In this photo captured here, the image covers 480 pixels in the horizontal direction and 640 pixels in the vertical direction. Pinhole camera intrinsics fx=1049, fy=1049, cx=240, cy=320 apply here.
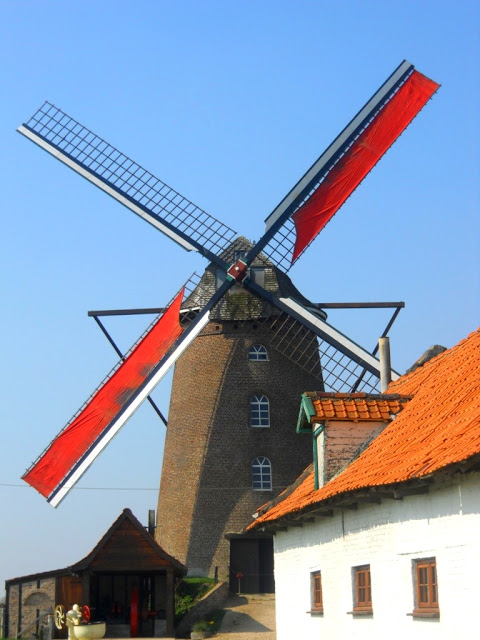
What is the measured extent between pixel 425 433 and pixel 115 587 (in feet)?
70.4

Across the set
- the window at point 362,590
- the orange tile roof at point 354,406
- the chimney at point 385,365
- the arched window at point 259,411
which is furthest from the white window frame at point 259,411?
the window at point 362,590

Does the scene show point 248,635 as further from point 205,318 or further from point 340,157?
point 340,157

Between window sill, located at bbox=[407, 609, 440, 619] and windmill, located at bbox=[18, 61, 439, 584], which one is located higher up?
windmill, located at bbox=[18, 61, 439, 584]

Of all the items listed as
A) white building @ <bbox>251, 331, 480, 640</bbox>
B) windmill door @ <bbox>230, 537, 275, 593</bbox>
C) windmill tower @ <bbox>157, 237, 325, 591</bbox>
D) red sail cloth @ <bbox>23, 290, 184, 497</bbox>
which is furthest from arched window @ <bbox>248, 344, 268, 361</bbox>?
white building @ <bbox>251, 331, 480, 640</bbox>

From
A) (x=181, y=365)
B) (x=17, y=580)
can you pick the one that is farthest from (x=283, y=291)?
(x=17, y=580)

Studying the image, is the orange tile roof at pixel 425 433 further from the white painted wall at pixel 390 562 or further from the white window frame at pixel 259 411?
the white window frame at pixel 259 411

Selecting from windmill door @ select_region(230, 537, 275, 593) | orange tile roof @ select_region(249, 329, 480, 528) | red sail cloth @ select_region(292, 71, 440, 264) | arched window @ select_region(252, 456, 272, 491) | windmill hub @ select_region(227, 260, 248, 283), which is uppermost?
red sail cloth @ select_region(292, 71, 440, 264)

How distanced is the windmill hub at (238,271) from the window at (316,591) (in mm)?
14277

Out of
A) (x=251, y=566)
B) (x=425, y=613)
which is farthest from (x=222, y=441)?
(x=425, y=613)

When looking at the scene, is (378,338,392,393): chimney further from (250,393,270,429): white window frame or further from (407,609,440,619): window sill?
(250,393,270,429): white window frame

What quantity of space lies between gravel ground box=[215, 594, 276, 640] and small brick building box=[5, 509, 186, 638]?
164cm

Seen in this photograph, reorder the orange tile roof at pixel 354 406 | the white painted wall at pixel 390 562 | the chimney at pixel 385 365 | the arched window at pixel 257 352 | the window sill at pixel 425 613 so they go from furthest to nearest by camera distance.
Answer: the arched window at pixel 257 352 → the chimney at pixel 385 365 → the orange tile roof at pixel 354 406 → the window sill at pixel 425 613 → the white painted wall at pixel 390 562

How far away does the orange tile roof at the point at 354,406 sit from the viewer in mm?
17047

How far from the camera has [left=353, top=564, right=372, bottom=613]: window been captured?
47.0 feet
